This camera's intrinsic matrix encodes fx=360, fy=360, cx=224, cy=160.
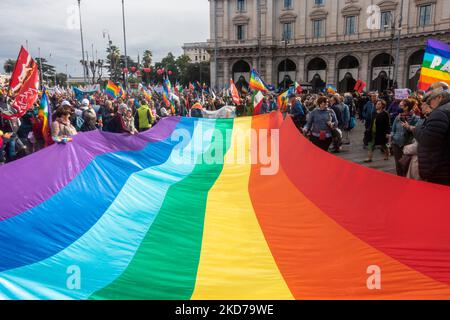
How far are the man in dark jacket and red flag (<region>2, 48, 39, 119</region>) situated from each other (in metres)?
6.70

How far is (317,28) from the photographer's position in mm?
51812

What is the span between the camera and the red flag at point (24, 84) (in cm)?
689

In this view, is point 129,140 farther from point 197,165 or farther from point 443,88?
point 443,88

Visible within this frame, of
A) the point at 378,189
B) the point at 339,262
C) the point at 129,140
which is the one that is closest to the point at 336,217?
the point at 378,189

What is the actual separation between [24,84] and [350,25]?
5026cm

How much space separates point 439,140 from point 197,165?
4114 millimetres

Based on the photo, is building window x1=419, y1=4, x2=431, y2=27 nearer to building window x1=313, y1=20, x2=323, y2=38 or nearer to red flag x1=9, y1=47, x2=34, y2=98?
building window x1=313, y1=20, x2=323, y2=38

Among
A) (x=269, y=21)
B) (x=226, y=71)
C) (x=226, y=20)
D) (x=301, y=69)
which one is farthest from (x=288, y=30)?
(x=226, y=71)

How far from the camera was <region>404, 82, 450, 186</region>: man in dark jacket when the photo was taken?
3461mm

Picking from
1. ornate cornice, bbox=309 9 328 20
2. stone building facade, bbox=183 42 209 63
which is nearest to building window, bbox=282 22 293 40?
ornate cornice, bbox=309 9 328 20

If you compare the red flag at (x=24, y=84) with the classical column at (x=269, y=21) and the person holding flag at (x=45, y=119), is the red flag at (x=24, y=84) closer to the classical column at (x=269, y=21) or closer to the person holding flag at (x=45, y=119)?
the person holding flag at (x=45, y=119)

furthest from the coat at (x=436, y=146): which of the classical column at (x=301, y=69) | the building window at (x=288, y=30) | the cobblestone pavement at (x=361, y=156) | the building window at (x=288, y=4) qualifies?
the building window at (x=288, y=4)

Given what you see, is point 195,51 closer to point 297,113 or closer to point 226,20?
point 226,20

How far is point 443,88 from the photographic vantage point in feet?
12.4
